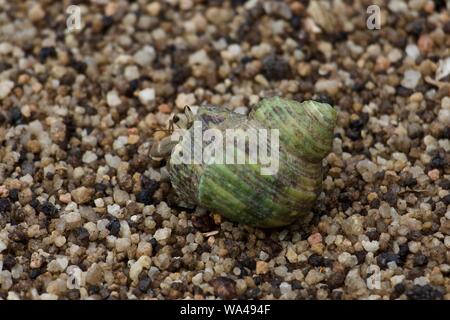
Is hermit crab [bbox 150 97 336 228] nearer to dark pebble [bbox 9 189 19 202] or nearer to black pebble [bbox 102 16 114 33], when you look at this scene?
dark pebble [bbox 9 189 19 202]

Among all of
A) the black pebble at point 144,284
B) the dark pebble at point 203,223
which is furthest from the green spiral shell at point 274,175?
the black pebble at point 144,284

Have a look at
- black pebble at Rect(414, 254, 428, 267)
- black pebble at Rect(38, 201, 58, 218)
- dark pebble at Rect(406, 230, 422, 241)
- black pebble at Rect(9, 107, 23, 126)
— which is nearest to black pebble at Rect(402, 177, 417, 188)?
dark pebble at Rect(406, 230, 422, 241)

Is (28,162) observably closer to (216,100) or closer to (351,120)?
(216,100)

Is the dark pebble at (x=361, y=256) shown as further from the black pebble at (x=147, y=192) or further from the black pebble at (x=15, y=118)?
the black pebble at (x=15, y=118)

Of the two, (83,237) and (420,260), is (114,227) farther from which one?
(420,260)

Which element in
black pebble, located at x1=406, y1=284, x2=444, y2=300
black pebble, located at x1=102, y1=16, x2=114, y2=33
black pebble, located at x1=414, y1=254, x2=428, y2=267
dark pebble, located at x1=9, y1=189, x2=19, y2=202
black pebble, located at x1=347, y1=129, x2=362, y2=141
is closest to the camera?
black pebble, located at x1=406, y1=284, x2=444, y2=300

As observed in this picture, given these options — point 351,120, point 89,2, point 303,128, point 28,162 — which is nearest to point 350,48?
point 351,120

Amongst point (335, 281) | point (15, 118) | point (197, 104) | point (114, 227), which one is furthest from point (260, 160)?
point (15, 118)

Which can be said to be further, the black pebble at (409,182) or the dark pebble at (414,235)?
the black pebble at (409,182)
